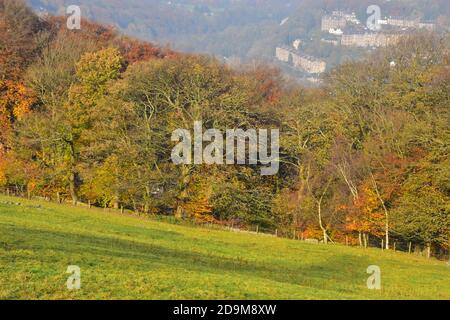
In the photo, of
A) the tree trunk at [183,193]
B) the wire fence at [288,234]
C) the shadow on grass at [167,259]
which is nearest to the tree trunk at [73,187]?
the wire fence at [288,234]

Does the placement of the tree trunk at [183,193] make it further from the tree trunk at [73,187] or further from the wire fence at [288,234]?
the tree trunk at [73,187]

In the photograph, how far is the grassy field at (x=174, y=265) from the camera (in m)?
16.2

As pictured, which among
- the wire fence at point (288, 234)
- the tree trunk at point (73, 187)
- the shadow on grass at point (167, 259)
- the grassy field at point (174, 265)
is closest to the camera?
the grassy field at point (174, 265)

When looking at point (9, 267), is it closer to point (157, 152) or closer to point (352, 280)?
point (352, 280)

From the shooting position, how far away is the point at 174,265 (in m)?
22.9

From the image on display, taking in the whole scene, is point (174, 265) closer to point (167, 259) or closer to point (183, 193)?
point (167, 259)

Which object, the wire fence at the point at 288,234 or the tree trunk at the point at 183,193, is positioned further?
the tree trunk at the point at 183,193

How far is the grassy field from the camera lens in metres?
16.2

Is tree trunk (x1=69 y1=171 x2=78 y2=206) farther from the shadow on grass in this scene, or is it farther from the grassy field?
the shadow on grass

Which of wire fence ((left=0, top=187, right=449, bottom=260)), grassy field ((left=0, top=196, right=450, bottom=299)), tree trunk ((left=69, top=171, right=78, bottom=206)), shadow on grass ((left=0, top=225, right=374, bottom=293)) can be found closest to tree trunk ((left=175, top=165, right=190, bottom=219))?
wire fence ((left=0, top=187, right=449, bottom=260))

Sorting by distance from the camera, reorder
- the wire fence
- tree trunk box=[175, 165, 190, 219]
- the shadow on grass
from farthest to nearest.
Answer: tree trunk box=[175, 165, 190, 219] < the wire fence < the shadow on grass

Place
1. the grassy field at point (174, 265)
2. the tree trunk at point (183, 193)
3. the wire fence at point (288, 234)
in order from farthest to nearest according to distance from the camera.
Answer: the tree trunk at point (183, 193) < the wire fence at point (288, 234) < the grassy field at point (174, 265)

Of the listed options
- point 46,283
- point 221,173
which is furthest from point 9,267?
point 221,173
